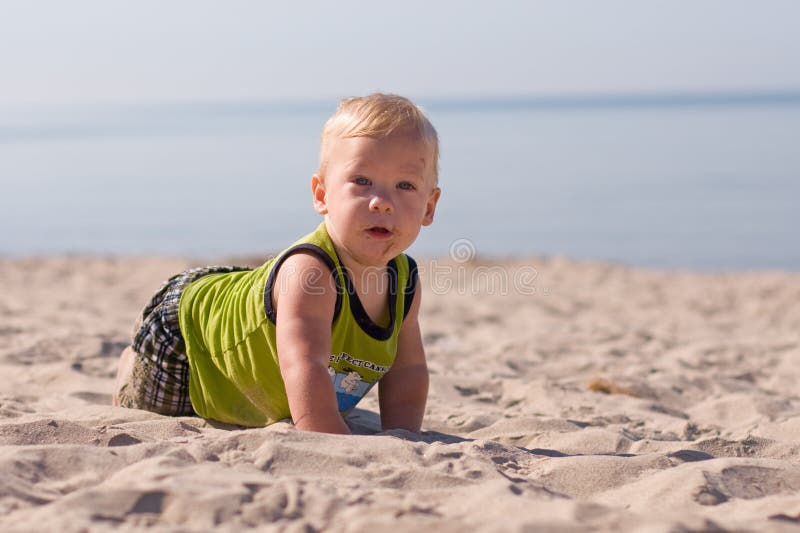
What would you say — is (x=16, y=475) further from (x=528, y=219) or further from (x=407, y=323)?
(x=528, y=219)

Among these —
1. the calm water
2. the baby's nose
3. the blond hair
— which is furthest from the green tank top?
the calm water

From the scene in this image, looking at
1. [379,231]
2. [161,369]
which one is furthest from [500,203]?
[379,231]

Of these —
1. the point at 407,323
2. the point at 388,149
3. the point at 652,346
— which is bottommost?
the point at 652,346

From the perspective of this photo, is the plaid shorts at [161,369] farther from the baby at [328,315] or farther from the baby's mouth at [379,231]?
the baby's mouth at [379,231]

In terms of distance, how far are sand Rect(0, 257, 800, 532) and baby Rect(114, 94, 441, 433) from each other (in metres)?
0.15

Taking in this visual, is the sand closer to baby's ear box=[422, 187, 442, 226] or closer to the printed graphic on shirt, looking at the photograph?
the printed graphic on shirt

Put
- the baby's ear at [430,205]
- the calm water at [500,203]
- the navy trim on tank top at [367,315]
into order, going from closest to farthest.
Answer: the navy trim on tank top at [367,315], the baby's ear at [430,205], the calm water at [500,203]

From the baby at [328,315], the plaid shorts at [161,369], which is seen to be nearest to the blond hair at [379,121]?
the baby at [328,315]

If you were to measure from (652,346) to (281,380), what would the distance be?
2.95 m

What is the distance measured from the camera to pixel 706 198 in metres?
15.6

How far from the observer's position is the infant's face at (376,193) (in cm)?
270

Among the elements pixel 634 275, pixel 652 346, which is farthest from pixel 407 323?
pixel 634 275

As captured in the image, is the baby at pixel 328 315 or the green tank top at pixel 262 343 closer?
the baby at pixel 328 315

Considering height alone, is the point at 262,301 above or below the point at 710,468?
above
